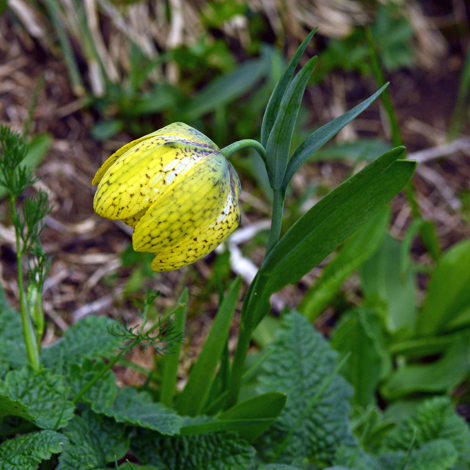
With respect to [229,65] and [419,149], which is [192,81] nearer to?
[229,65]

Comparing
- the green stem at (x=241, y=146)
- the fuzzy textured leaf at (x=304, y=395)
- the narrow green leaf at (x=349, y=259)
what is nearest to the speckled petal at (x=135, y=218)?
the green stem at (x=241, y=146)

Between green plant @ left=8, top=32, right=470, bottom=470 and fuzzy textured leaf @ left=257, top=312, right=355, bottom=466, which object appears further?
fuzzy textured leaf @ left=257, top=312, right=355, bottom=466

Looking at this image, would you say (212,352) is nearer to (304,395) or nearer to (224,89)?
(304,395)

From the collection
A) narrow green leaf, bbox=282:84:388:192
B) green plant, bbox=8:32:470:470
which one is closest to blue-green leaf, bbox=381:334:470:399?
green plant, bbox=8:32:470:470

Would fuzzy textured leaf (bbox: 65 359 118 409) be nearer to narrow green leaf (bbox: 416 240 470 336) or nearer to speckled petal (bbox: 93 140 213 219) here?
speckled petal (bbox: 93 140 213 219)

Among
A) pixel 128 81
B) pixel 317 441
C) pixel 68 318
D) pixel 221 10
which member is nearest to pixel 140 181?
pixel 317 441

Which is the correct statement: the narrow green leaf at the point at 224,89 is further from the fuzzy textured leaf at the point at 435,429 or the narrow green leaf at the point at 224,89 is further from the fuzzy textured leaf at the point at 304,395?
the fuzzy textured leaf at the point at 435,429

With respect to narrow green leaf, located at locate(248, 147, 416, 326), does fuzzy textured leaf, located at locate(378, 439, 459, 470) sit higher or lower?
lower
